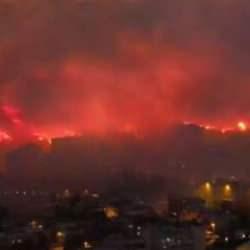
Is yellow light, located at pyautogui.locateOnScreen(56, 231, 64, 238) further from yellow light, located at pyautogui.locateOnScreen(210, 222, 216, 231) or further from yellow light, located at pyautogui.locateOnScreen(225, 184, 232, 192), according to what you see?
yellow light, located at pyautogui.locateOnScreen(225, 184, 232, 192)

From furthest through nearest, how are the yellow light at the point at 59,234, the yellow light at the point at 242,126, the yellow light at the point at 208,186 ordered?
the yellow light at the point at 208,186
the yellow light at the point at 242,126
the yellow light at the point at 59,234

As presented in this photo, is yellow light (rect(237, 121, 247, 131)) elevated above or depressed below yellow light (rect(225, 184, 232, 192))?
above

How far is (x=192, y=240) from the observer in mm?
10141

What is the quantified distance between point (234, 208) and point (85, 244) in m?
3.38

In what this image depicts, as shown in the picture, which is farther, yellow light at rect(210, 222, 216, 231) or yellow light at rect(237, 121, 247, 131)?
yellow light at rect(237, 121, 247, 131)

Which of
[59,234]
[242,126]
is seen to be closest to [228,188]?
[242,126]

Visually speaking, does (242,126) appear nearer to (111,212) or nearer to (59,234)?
(111,212)

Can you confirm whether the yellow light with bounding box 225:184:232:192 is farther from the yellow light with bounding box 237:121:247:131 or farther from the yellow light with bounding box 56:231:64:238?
the yellow light with bounding box 56:231:64:238

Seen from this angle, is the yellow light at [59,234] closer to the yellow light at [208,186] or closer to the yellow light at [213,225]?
the yellow light at [213,225]

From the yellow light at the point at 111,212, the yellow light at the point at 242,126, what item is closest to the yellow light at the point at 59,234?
the yellow light at the point at 111,212

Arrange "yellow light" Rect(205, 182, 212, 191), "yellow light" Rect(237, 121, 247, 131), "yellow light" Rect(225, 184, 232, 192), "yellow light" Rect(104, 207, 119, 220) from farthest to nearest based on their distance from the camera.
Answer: "yellow light" Rect(205, 182, 212, 191)
"yellow light" Rect(225, 184, 232, 192)
"yellow light" Rect(237, 121, 247, 131)
"yellow light" Rect(104, 207, 119, 220)

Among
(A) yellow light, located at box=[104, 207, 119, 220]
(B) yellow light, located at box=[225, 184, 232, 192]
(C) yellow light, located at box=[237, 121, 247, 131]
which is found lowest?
(A) yellow light, located at box=[104, 207, 119, 220]

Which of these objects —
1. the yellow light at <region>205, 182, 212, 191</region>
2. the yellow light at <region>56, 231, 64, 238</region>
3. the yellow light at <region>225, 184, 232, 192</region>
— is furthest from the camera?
the yellow light at <region>205, 182, 212, 191</region>

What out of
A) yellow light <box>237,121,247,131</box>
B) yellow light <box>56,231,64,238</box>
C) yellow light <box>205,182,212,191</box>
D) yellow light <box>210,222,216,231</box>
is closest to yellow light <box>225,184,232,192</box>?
yellow light <box>205,182,212,191</box>
